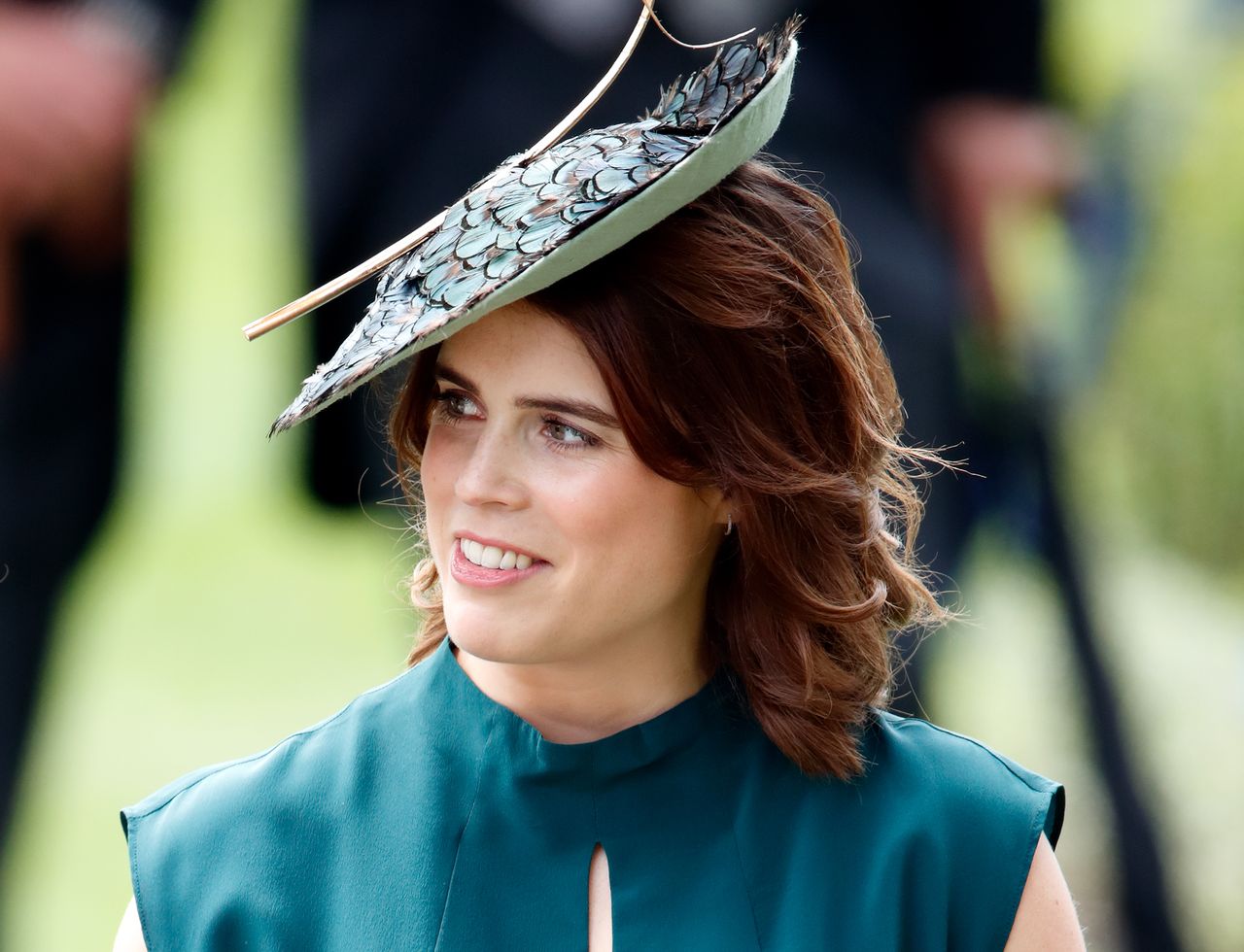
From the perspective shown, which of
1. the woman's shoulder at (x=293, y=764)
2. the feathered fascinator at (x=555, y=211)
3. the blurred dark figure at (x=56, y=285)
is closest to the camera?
the feathered fascinator at (x=555, y=211)

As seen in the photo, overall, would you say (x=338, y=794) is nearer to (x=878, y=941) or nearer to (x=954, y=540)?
(x=878, y=941)

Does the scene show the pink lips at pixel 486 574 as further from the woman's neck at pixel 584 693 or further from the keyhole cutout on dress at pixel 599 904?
the keyhole cutout on dress at pixel 599 904

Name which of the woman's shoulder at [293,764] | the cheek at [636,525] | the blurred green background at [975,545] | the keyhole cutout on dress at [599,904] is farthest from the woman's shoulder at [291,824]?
the blurred green background at [975,545]

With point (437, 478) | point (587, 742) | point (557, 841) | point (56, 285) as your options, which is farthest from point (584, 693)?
point (56, 285)

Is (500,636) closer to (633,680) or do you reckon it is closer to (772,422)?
(633,680)

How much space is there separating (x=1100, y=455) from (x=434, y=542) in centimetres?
226

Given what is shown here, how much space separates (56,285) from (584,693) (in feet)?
5.13

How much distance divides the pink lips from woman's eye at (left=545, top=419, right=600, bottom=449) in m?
0.12

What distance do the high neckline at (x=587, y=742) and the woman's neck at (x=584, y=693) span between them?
0.05 ft

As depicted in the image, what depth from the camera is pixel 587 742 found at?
5.92ft

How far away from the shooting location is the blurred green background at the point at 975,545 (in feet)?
11.1

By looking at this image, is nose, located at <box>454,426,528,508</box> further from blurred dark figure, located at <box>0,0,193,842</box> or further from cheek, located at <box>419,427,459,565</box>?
blurred dark figure, located at <box>0,0,193,842</box>

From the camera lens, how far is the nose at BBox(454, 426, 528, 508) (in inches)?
65.9

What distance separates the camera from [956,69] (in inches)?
127
